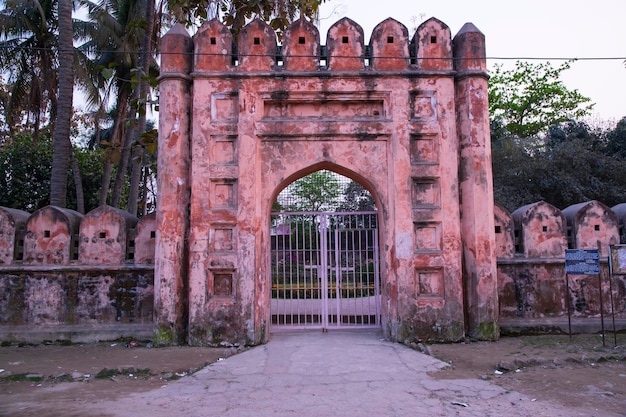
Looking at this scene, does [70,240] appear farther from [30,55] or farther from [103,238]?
[30,55]

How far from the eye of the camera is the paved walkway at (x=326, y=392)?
4863 millimetres

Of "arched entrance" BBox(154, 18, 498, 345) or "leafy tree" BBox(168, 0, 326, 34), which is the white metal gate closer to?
"arched entrance" BBox(154, 18, 498, 345)

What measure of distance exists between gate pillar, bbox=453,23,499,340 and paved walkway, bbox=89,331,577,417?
157cm

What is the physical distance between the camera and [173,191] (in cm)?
834

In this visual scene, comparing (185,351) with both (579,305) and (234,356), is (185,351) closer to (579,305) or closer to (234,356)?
(234,356)

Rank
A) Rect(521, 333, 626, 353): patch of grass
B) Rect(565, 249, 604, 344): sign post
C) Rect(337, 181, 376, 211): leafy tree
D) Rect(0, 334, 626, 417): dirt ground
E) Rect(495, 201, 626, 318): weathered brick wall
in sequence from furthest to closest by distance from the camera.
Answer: Rect(337, 181, 376, 211): leafy tree < Rect(495, 201, 626, 318): weathered brick wall < Rect(565, 249, 604, 344): sign post < Rect(521, 333, 626, 353): patch of grass < Rect(0, 334, 626, 417): dirt ground

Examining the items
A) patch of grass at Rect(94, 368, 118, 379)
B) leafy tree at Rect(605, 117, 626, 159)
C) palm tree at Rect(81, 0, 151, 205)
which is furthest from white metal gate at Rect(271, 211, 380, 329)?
leafy tree at Rect(605, 117, 626, 159)

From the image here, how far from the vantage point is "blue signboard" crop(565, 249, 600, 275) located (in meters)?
7.89

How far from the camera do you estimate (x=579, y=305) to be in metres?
8.87

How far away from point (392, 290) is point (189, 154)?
3928 millimetres

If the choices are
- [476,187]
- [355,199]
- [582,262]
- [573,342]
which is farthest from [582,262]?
[355,199]

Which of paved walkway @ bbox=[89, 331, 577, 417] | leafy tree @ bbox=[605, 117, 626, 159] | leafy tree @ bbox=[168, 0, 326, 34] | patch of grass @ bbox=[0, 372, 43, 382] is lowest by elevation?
paved walkway @ bbox=[89, 331, 577, 417]

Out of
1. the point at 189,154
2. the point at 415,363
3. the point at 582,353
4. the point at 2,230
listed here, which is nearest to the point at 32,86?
the point at 2,230

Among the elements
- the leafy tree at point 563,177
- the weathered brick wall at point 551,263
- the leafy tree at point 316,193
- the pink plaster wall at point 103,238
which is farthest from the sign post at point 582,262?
the leafy tree at point 563,177
